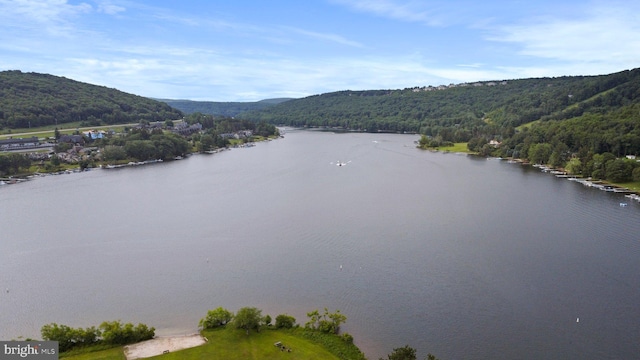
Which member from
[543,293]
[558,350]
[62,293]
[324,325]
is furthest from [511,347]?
[62,293]

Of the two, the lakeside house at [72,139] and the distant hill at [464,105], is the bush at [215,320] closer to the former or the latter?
the lakeside house at [72,139]

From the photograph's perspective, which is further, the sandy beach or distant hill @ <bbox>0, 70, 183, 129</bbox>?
distant hill @ <bbox>0, 70, 183, 129</bbox>

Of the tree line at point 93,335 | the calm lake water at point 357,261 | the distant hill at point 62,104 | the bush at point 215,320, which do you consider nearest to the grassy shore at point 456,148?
the calm lake water at point 357,261

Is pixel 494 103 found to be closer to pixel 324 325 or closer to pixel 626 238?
pixel 626 238

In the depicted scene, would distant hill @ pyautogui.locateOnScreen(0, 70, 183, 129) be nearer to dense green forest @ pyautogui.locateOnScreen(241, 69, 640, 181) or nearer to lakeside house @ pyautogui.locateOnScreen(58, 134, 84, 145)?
lakeside house @ pyautogui.locateOnScreen(58, 134, 84, 145)
